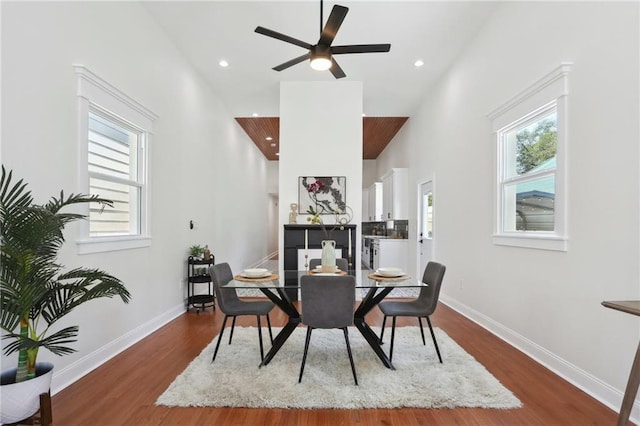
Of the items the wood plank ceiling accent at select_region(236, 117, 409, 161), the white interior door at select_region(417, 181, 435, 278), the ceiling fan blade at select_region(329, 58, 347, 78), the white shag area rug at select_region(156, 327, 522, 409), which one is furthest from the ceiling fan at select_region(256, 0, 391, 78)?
the wood plank ceiling accent at select_region(236, 117, 409, 161)

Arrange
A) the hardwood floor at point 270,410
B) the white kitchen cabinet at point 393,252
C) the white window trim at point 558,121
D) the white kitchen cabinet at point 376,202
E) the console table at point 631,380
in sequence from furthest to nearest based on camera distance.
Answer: the white kitchen cabinet at point 376,202 < the white kitchen cabinet at point 393,252 < the white window trim at point 558,121 < the hardwood floor at point 270,410 < the console table at point 631,380

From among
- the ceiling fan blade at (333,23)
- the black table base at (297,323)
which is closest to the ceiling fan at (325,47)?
the ceiling fan blade at (333,23)

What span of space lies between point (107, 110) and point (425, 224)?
17.0ft

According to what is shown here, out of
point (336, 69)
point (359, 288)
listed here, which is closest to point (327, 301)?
point (359, 288)

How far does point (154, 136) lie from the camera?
3736 millimetres

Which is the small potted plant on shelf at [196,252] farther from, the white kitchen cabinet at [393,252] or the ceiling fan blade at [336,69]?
the white kitchen cabinet at [393,252]

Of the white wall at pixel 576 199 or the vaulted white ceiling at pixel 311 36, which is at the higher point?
the vaulted white ceiling at pixel 311 36

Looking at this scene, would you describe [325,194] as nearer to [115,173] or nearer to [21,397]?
[115,173]

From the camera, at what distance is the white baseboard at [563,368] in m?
2.09

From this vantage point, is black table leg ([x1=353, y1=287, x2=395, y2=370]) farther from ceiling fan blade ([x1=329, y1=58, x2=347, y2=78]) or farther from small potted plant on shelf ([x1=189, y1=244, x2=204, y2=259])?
small potted plant on shelf ([x1=189, y1=244, x2=204, y2=259])

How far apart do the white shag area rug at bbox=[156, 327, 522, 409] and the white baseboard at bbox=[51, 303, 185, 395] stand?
77 centimetres

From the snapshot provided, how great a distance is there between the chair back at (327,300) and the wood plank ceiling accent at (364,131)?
17.8 ft

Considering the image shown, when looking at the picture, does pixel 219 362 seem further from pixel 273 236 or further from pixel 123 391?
pixel 273 236

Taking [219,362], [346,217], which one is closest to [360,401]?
[219,362]
